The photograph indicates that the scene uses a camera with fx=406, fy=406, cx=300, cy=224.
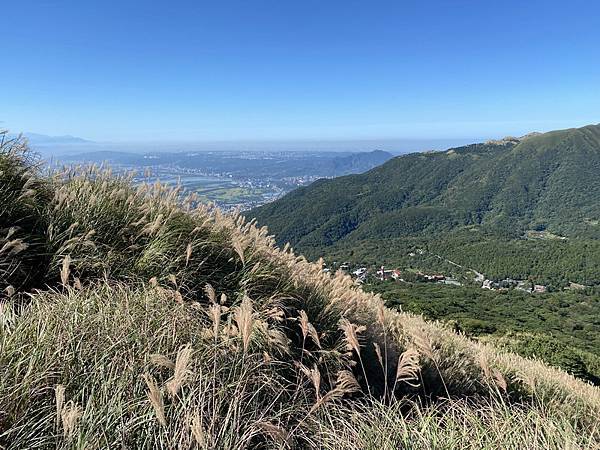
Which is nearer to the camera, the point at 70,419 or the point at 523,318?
the point at 70,419

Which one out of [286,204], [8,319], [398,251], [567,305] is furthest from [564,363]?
[286,204]

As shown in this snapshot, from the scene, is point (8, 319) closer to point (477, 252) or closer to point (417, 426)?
point (417, 426)

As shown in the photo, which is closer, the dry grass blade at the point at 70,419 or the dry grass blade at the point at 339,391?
the dry grass blade at the point at 70,419

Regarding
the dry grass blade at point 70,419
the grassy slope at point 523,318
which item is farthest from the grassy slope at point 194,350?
the grassy slope at point 523,318

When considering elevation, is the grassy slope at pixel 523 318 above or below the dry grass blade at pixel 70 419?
below

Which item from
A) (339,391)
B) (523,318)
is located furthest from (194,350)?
(523,318)

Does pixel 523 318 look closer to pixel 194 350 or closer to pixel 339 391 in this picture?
pixel 339 391

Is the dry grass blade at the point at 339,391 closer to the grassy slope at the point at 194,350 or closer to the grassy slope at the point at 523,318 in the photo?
the grassy slope at the point at 194,350

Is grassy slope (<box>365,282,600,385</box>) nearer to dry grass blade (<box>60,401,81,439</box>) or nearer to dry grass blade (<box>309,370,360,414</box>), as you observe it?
dry grass blade (<box>309,370,360,414</box>)

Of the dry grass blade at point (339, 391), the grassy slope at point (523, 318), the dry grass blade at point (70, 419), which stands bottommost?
the grassy slope at point (523, 318)

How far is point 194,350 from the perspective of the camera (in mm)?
2637

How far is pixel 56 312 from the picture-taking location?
2744 mm

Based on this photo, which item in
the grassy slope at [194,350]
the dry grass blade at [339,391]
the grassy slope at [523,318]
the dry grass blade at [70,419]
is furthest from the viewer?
the grassy slope at [523,318]

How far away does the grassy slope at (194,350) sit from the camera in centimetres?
204
